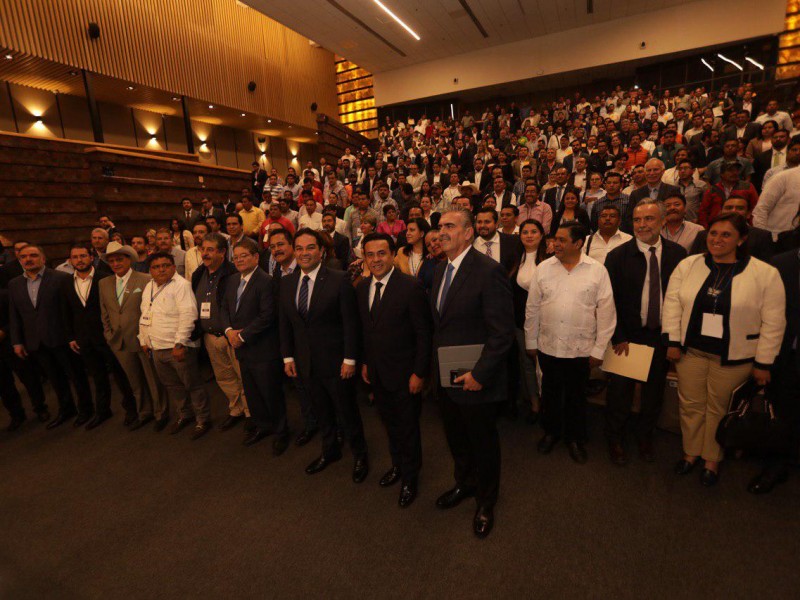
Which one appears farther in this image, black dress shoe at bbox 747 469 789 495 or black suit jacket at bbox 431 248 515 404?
black dress shoe at bbox 747 469 789 495

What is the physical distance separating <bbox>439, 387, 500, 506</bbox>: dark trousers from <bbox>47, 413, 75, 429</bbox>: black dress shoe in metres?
3.76

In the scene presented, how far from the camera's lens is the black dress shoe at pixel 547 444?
2.71m

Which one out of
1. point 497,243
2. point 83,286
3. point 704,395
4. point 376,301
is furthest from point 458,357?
point 83,286

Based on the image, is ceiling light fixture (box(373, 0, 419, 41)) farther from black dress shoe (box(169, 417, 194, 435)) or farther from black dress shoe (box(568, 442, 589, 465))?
black dress shoe (box(568, 442, 589, 465))

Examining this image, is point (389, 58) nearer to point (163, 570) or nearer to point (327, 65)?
point (327, 65)

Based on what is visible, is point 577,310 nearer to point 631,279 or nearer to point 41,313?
point 631,279

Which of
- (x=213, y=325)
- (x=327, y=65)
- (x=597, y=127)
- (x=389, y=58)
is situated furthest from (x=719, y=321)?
(x=327, y=65)

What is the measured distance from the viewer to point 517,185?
20.4 ft

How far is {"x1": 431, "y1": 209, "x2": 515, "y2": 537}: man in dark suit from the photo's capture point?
6.07 ft

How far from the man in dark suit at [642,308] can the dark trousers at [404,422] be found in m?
1.29

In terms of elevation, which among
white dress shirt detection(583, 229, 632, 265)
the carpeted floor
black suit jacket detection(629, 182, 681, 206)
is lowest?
the carpeted floor

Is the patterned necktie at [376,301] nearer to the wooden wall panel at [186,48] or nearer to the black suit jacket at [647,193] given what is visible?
the black suit jacket at [647,193]

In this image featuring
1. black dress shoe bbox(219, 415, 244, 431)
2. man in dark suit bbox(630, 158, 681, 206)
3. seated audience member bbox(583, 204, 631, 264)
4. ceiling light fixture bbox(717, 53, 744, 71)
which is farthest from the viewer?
ceiling light fixture bbox(717, 53, 744, 71)

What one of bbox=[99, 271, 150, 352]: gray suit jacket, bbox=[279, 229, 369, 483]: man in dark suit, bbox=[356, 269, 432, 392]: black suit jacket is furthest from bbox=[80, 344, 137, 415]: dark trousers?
bbox=[356, 269, 432, 392]: black suit jacket
